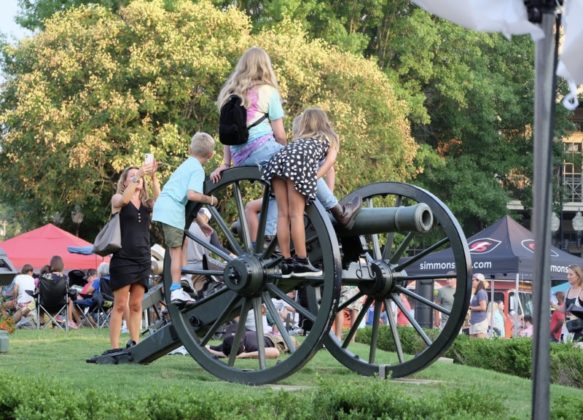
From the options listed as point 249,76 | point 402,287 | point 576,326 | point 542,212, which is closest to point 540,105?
point 542,212

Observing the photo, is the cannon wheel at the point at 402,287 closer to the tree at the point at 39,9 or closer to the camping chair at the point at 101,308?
the camping chair at the point at 101,308

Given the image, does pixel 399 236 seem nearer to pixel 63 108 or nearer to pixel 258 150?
pixel 63 108

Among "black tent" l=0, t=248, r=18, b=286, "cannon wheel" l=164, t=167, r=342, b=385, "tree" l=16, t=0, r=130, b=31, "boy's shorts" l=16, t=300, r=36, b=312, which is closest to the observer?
"cannon wheel" l=164, t=167, r=342, b=385

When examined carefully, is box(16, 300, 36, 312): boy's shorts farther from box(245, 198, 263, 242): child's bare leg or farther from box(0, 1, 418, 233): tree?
box(245, 198, 263, 242): child's bare leg

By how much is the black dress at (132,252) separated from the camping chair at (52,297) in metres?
10.3

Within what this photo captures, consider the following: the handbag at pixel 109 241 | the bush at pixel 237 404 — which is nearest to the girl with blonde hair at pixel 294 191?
the bush at pixel 237 404

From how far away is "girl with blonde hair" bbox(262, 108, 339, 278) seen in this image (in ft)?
28.4

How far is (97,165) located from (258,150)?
26383 millimetres

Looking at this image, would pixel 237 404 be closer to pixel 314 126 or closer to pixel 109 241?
pixel 314 126

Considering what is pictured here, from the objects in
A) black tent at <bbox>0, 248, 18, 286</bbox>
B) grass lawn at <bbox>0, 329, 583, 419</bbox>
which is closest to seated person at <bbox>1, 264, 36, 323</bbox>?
grass lawn at <bbox>0, 329, 583, 419</bbox>

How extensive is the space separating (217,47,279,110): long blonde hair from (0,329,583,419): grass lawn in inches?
83.6

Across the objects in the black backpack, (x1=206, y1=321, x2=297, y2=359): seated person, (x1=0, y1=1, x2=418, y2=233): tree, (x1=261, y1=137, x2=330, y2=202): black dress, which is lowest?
(x1=206, y1=321, x2=297, y2=359): seated person

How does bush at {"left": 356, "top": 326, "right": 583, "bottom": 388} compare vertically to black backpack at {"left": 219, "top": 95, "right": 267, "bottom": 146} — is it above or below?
below

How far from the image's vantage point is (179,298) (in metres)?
9.54
